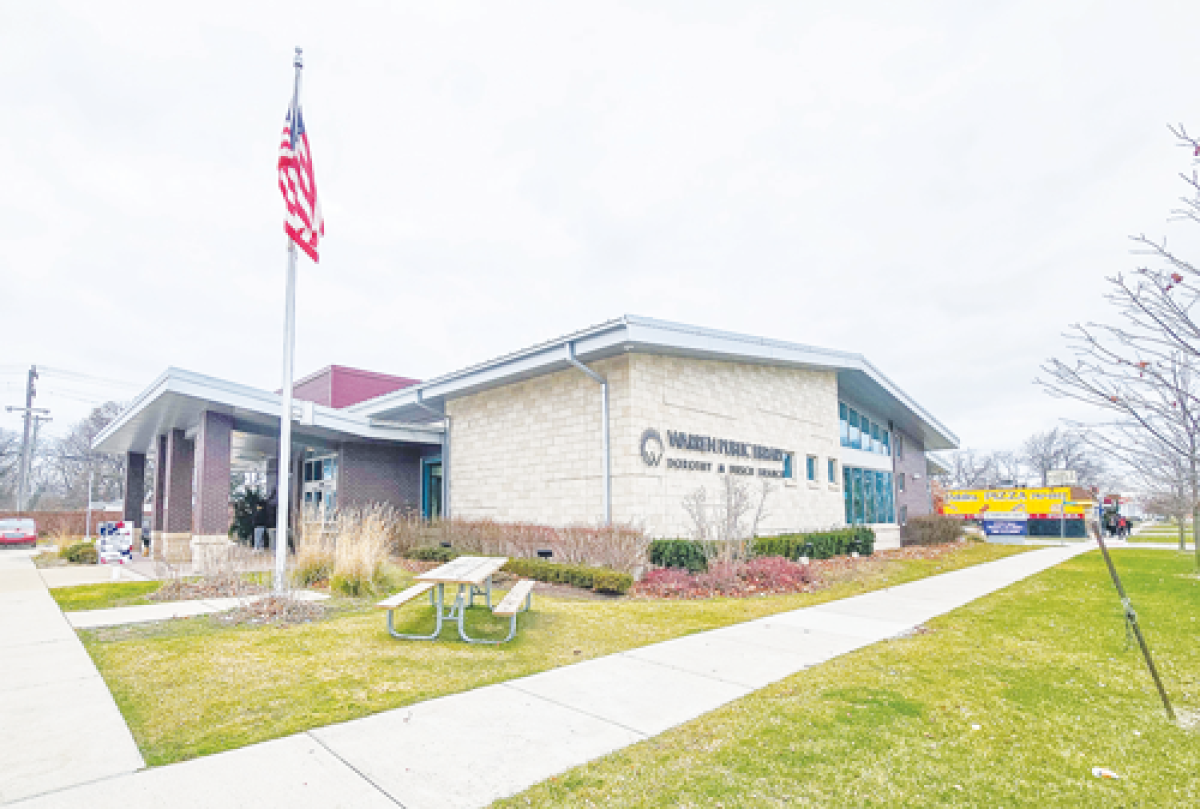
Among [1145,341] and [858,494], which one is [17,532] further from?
[1145,341]

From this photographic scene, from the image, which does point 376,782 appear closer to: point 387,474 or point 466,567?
point 466,567

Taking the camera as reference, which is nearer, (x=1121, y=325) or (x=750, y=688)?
(x=1121, y=325)

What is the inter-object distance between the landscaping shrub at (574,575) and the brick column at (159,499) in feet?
38.7

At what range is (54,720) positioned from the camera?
4.06m

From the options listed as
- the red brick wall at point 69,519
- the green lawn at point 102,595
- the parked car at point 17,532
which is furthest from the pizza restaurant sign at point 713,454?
the red brick wall at point 69,519

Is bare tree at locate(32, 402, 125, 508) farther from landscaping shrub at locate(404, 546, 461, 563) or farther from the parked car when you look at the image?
landscaping shrub at locate(404, 546, 461, 563)

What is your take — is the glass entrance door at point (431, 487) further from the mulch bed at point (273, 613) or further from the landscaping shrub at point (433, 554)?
the mulch bed at point (273, 613)

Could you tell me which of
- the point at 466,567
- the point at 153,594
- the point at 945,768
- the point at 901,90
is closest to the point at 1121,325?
the point at 945,768

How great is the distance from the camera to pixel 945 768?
339 centimetres

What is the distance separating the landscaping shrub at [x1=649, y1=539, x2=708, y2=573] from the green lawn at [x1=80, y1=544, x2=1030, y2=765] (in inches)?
107

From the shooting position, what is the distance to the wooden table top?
6043 mm

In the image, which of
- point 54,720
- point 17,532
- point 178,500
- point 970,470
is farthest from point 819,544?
point 970,470

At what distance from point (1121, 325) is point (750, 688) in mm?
3367

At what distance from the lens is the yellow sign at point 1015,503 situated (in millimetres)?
29516
